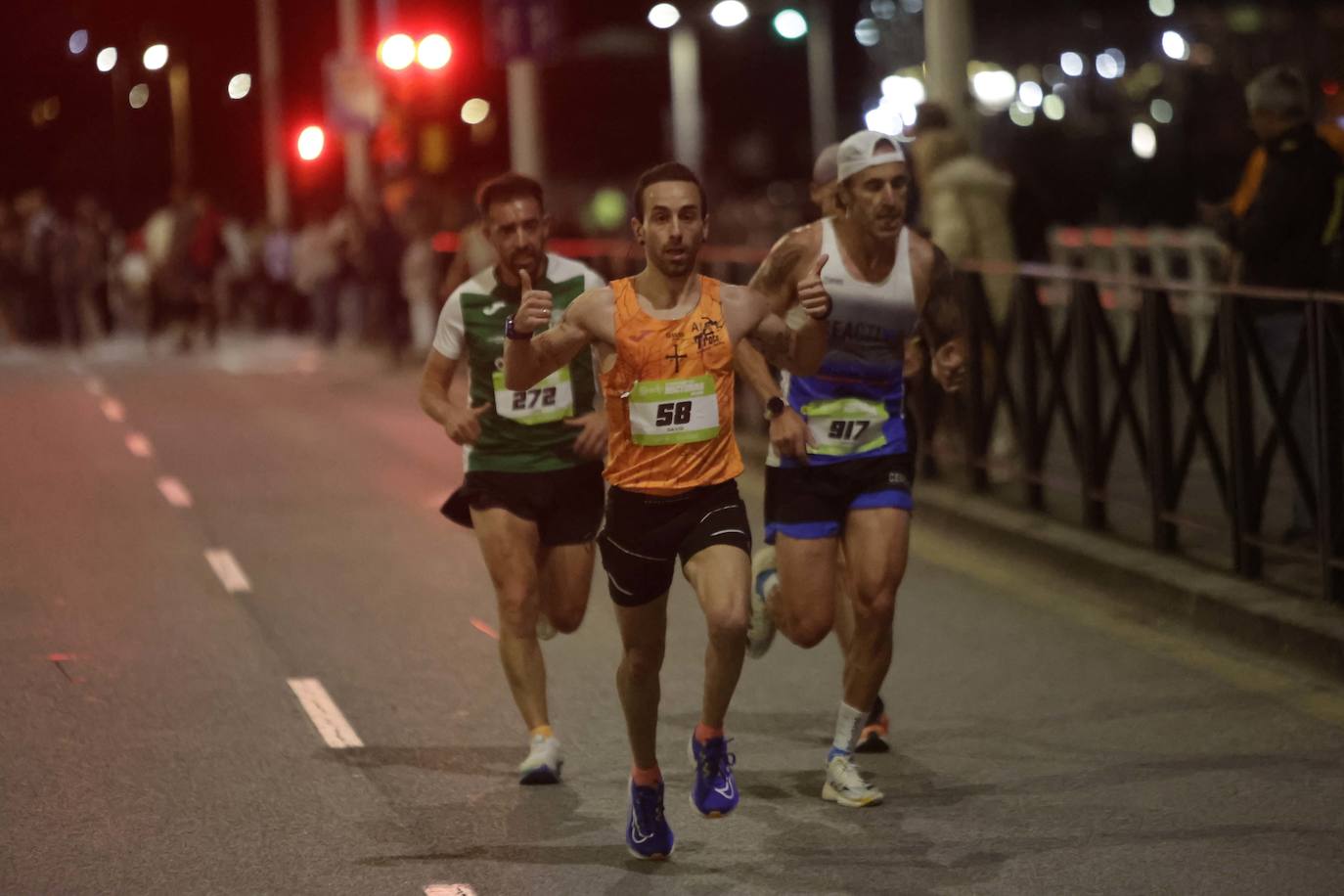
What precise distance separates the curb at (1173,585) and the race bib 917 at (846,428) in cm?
227

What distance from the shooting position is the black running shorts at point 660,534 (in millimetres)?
6453

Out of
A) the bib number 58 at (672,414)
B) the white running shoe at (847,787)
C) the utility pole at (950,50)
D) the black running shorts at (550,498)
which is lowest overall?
the white running shoe at (847,787)

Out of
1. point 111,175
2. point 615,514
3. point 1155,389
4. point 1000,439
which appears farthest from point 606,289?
point 111,175

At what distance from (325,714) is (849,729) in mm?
2266

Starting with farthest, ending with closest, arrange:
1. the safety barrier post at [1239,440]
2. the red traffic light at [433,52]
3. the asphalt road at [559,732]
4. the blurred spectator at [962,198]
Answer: the red traffic light at [433,52] < the blurred spectator at [962,198] < the safety barrier post at [1239,440] < the asphalt road at [559,732]

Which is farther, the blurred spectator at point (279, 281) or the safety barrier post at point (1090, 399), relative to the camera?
the blurred spectator at point (279, 281)

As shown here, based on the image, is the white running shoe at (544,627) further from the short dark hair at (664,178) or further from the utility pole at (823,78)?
the utility pole at (823,78)

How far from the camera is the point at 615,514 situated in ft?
21.6

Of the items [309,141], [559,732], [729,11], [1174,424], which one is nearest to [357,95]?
[729,11]

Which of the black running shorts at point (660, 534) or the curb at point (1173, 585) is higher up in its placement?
the black running shorts at point (660, 534)

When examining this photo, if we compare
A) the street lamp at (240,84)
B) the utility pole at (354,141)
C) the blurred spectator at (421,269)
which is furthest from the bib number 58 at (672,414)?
the street lamp at (240,84)

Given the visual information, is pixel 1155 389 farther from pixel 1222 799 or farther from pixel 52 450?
pixel 52 450

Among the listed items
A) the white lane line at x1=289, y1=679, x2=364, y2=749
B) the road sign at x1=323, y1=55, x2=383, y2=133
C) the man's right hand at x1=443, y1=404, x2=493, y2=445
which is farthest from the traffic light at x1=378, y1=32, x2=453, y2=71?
the man's right hand at x1=443, y1=404, x2=493, y2=445

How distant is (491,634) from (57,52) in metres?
56.7
